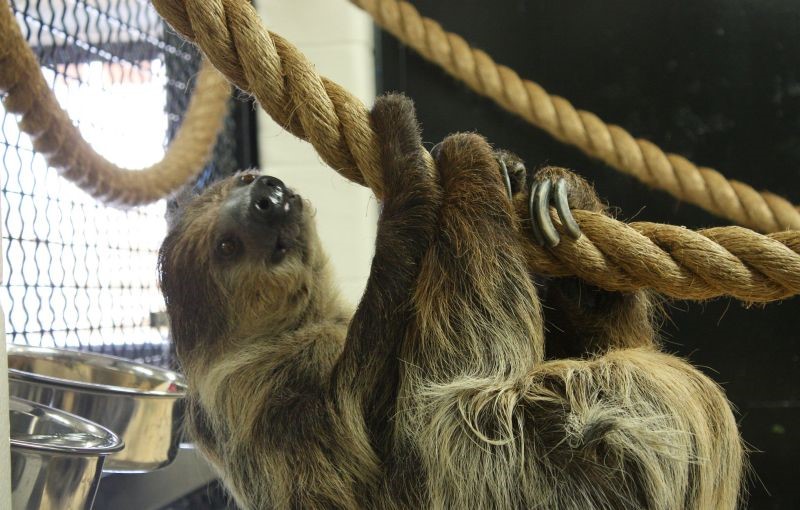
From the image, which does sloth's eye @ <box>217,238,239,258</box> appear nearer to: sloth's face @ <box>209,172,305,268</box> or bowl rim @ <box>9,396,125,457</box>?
sloth's face @ <box>209,172,305,268</box>

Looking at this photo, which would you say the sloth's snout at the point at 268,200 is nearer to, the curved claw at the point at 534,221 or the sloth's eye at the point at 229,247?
the sloth's eye at the point at 229,247

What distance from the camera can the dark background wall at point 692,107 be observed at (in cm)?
254

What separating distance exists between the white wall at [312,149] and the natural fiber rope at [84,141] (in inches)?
21.5

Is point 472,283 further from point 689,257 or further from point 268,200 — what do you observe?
point 268,200

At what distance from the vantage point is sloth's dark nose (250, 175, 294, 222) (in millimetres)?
1718

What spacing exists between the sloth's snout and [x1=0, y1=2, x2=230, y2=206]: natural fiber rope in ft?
1.59

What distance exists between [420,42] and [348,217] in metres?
1.00

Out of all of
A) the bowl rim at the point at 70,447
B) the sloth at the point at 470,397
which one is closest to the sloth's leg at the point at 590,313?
the sloth at the point at 470,397

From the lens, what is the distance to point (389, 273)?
1.42 m

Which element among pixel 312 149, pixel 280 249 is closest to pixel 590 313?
pixel 280 249

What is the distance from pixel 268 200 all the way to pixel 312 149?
Answer: 1904 millimetres

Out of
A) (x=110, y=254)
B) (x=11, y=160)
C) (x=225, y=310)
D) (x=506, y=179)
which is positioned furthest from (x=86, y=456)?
(x=110, y=254)

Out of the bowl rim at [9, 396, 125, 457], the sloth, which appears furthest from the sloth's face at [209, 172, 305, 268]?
the bowl rim at [9, 396, 125, 457]

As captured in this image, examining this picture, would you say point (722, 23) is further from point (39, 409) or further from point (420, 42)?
point (39, 409)
